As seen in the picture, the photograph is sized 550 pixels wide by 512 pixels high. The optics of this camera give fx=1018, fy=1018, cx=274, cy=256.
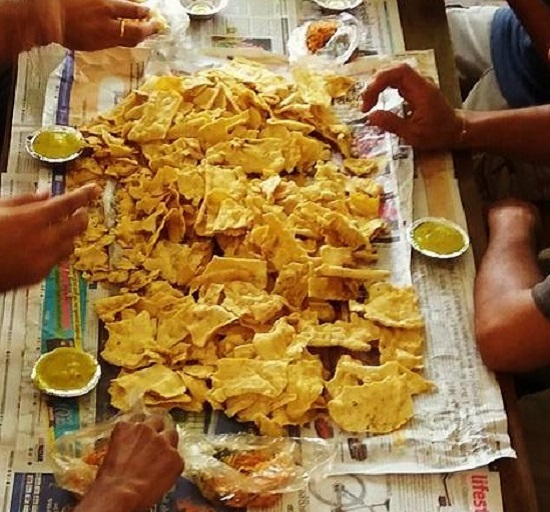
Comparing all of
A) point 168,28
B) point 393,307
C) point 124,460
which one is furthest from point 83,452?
point 168,28

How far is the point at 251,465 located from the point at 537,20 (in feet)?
3.19

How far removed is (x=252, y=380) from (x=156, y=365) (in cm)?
12

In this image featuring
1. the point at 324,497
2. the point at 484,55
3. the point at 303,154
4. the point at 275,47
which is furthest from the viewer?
the point at 484,55

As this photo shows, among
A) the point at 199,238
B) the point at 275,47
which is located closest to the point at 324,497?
the point at 199,238

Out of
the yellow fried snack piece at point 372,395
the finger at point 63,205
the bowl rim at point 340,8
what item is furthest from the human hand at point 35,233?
the bowl rim at point 340,8

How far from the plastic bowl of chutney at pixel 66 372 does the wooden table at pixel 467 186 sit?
0.50 metres

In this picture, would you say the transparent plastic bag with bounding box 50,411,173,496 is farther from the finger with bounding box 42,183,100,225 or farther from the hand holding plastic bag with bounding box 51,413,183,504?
the finger with bounding box 42,183,100,225

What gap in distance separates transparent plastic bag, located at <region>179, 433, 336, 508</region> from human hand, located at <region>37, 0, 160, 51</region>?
659 millimetres

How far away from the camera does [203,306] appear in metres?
1.31

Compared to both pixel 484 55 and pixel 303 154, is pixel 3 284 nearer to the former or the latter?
pixel 303 154

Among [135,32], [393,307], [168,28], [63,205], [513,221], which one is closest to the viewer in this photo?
[63,205]

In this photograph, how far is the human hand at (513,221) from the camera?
1.45 metres

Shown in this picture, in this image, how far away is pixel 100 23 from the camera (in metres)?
1.54

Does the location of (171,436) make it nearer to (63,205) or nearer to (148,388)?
(148,388)
